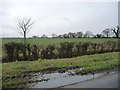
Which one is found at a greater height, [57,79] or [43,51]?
[43,51]

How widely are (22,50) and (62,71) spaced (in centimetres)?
612

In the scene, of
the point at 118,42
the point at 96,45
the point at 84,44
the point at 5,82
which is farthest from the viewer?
the point at 118,42

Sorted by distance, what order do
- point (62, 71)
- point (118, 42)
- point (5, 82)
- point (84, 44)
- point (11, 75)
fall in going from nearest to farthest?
point (5, 82)
point (11, 75)
point (62, 71)
point (84, 44)
point (118, 42)

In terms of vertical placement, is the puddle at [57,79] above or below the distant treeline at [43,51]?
below

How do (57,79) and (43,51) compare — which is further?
(43,51)

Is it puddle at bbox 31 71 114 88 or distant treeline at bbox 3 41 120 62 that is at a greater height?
distant treeline at bbox 3 41 120 62

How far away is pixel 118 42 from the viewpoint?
29.9 m

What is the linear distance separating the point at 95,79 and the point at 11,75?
4.26 m

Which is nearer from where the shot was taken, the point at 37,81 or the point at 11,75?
the point at 37,81

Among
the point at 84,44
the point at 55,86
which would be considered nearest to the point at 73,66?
the point at 55,86

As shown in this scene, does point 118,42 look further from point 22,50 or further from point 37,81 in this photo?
point 37,81

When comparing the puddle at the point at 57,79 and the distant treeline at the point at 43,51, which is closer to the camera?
the puddle at the point at 57,79

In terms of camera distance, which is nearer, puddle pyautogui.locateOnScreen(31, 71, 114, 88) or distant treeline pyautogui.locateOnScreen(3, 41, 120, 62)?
puddle pyautogui.locateOnScreen(31, 71, 114, 88)

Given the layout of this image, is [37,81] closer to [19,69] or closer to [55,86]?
[55,86]
